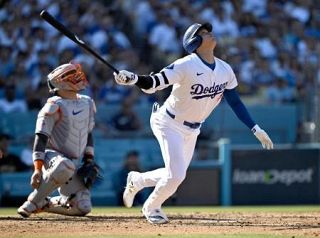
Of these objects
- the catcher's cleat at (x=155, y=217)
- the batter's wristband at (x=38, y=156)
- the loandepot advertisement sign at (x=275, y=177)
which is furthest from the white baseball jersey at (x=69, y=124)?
the loandepot advertisement sign at (x=275, y=177)

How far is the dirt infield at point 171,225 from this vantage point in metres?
7.13

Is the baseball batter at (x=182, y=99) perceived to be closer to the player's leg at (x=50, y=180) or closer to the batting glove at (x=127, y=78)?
the batting glove at (x=127, y=78)

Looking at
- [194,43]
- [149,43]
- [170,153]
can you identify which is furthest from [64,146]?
[149,43]

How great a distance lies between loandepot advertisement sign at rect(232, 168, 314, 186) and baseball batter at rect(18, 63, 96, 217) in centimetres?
675

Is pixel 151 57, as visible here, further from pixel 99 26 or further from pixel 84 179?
pixel 84 179

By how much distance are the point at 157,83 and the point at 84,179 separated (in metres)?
1.70

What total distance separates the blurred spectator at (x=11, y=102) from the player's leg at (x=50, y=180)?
6675mm

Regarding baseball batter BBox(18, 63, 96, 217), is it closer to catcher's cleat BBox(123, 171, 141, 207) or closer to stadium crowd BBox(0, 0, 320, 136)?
catcher's cleat BBox(123, 171, 141, 207)

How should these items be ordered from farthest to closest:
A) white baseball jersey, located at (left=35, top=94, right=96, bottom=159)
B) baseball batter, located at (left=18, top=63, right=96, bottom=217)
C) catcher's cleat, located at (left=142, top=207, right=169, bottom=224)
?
white baseball jersey, located at (left=35, top=94, right=96, bottom=159)
baseball batter, located at (left=18, top=63, right=96, bottom=217)
catcher's cleat, located at (left=142, top=207, right=169, bottom=224)

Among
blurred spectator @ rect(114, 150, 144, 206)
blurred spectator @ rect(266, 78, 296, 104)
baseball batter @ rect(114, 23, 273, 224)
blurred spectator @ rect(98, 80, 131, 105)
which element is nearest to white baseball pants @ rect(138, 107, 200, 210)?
baseball batter @ rect(114, 23, 273, 224)

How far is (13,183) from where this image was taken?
14438 mm

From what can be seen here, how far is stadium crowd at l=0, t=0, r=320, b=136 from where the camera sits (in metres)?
15.6

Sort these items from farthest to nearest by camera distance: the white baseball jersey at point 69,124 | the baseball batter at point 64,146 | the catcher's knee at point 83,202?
the catcher's knee at point 83,202 < the white baseball jersey at point 69,124 < the baseball batter at point 64,146

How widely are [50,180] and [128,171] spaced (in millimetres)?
6463
